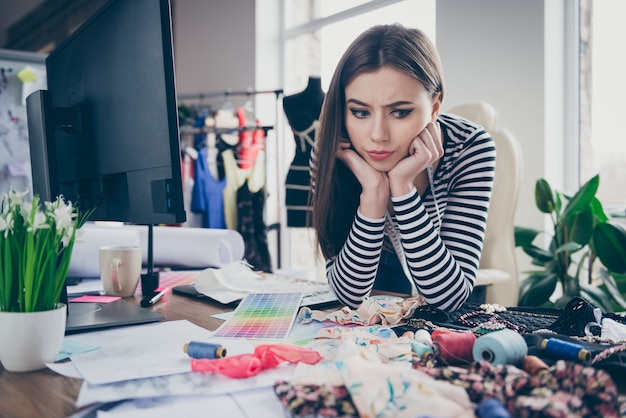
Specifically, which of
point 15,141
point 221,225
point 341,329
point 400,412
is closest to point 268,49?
point 221,225

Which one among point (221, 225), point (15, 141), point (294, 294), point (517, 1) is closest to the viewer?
point (294, 294)

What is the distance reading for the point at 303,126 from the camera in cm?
281

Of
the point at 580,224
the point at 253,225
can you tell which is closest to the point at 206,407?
the point at 580,224

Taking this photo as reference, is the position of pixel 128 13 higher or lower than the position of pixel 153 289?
higher

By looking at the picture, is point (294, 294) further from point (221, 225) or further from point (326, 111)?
point (221, 225)

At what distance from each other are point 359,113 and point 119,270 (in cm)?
60

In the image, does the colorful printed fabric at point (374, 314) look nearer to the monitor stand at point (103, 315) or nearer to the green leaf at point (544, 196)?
the monitor stand at point (103, 315)

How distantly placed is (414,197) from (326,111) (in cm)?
27

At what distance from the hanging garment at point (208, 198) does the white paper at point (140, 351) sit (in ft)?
8.39

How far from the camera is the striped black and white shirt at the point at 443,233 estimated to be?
103 centimetres

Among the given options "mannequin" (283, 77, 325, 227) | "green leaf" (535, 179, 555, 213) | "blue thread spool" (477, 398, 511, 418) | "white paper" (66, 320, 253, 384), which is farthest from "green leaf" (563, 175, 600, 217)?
"blue thread spool" (477, 398, 511, 418)

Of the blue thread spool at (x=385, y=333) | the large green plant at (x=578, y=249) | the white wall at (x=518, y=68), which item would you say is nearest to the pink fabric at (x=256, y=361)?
the blue thread spool at (x=385, y=333)

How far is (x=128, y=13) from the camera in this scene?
0.84 m

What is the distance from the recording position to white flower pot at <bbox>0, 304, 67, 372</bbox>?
0.61 metres
